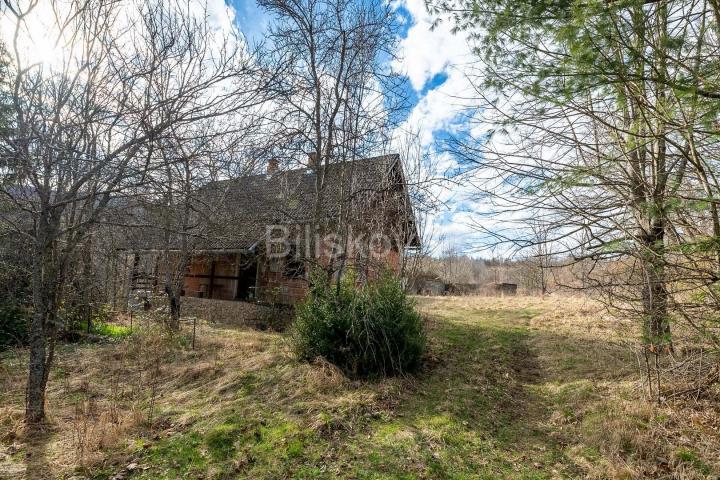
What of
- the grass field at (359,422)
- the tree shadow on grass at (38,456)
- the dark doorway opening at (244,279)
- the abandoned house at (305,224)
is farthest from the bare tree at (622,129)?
the dark doorway opening at (244,279)

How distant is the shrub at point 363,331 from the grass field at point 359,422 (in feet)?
1.02

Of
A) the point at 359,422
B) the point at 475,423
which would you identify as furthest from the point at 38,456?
the point at 475,423

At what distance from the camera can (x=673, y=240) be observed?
423cm

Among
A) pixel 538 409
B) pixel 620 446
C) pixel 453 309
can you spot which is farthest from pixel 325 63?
pixel 453 309

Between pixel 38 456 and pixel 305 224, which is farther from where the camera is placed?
pixel 305 224

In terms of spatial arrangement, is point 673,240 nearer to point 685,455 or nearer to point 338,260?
point 685,455

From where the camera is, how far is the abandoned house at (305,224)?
7102 millimetres

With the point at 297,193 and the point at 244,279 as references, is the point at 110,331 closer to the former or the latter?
the point at 244,279

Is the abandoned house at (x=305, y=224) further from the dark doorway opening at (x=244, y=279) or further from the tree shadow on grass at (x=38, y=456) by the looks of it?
the tree shadow on grass at (x=38, y=456)

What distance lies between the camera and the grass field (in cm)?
371

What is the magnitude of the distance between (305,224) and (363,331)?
3.09 m

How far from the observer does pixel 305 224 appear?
27.0ft

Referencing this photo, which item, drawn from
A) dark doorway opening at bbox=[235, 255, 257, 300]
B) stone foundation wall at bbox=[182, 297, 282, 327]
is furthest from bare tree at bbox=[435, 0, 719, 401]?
dark doorway opening at bbox=[235, 255, 257, 300]

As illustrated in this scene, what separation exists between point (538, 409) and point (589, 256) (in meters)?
2.12
